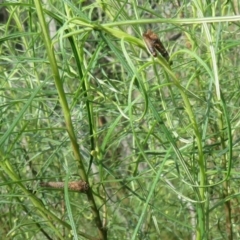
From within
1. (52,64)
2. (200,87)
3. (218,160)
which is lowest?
(218,160)

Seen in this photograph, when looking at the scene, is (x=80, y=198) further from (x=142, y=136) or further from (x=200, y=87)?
(x=200, y=87)

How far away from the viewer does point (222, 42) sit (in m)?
0.83

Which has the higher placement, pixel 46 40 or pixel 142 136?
pixel 46 40

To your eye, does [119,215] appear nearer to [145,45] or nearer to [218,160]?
[218,160]

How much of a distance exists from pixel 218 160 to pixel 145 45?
0.53 m

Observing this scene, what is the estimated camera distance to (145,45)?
0.48 m

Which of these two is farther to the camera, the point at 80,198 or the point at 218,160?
the point at 80,198

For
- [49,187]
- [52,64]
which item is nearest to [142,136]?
[49,187]

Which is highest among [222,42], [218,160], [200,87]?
[222,42]

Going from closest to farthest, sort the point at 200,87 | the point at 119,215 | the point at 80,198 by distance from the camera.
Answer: the point at 200,87
the point at 80,198
the point at 119,215

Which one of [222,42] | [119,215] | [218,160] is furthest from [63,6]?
[119,215]

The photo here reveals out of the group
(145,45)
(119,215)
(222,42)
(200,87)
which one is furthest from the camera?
(119,215)

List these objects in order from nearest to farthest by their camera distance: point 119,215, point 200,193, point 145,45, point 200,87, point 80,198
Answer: point 145,45 < point 200,193 < point 200,87 < point 80,198 < point 119,215

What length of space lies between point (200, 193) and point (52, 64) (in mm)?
210
